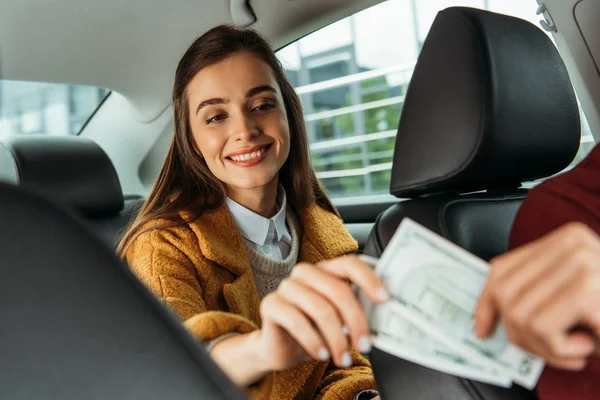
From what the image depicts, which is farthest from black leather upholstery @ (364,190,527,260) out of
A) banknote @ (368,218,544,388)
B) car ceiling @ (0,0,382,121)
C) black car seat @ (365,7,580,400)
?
car ceiling @ (0,0,382,121)

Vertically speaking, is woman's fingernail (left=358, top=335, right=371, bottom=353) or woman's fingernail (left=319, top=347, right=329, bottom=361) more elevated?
woman's fingernail (left=358, top=335, right=371, bottom=353)

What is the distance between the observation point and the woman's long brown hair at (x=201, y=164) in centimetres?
154

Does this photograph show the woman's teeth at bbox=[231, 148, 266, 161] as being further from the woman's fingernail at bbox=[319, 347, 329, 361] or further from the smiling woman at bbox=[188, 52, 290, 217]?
the woman's fingernail at bbox=[319, 347, 329, 361]

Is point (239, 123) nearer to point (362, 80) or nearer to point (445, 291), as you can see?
point (445, 291)

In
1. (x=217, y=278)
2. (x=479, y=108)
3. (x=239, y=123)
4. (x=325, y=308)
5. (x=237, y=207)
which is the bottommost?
(x=217, y=278)

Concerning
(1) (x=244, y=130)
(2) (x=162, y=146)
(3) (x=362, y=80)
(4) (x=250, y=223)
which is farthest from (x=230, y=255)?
(3) (x=362, y=80)

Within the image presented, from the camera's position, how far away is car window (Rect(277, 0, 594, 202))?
2.22 metres

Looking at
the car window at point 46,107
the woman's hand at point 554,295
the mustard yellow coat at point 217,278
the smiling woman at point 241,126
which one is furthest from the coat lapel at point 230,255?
the car window at point 46,107

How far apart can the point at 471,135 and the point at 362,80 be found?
241 centimetres

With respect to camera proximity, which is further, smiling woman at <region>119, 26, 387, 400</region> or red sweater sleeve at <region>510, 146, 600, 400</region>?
smiling woman at <region>119, 26, 387, 400</region>

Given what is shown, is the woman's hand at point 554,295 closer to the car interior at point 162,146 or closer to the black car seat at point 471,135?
the car interior at point 162,146

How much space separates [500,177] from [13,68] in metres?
1.72

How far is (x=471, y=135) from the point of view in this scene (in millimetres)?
1048

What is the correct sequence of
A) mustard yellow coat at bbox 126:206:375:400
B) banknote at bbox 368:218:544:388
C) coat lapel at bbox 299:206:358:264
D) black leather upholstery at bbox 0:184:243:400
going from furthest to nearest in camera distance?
1. coat lapel at bbox 299:206:358:264
2. mustard yellow coat at bbox 126:206:375:400
3. banknote at bbox 368:218:544:388
4. black leather upholstery at bbox 0:184:243:400
